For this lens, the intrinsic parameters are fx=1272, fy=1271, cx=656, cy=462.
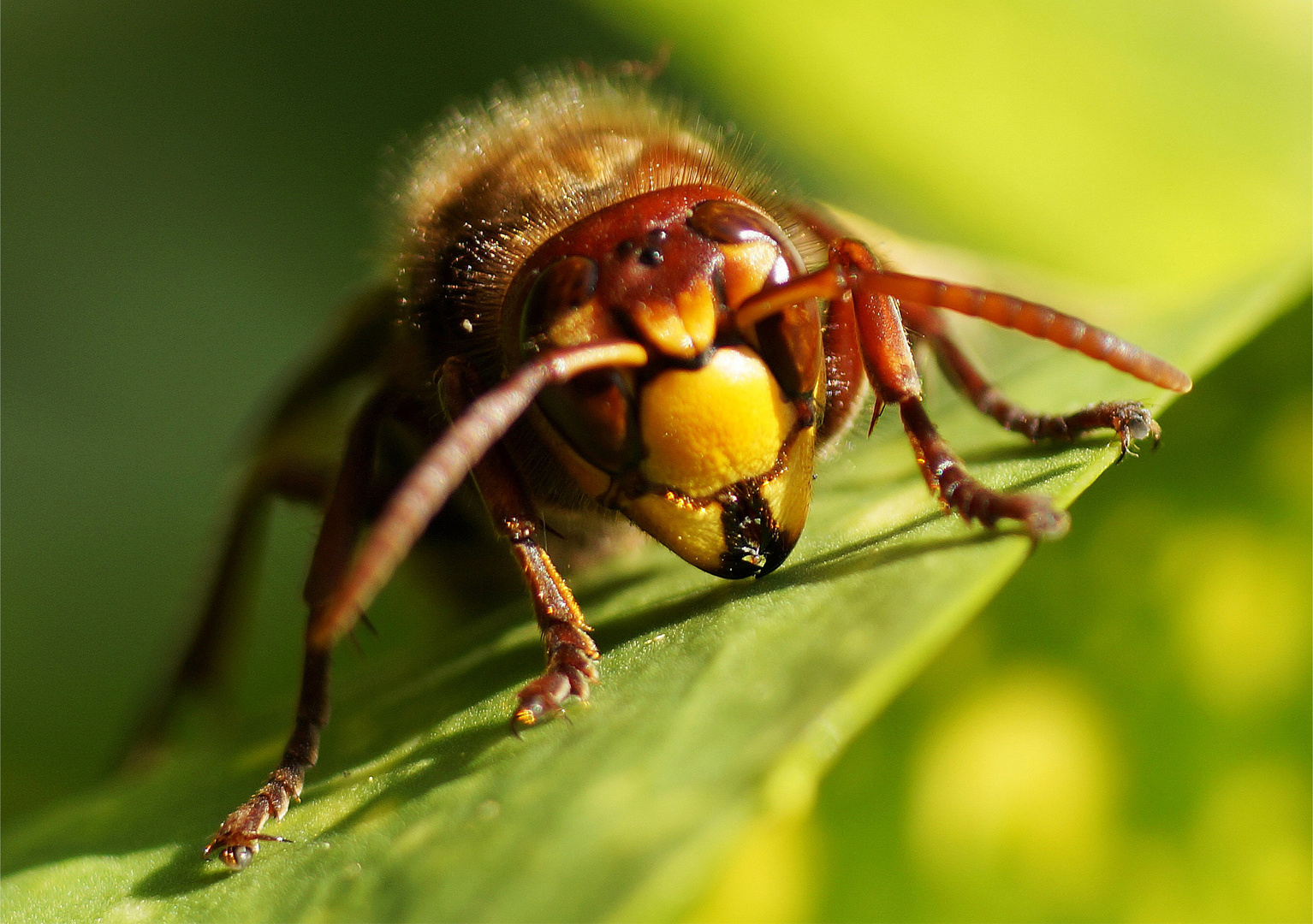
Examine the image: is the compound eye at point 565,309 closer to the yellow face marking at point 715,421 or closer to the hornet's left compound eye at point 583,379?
the hornet's left compound eye at point 583,379

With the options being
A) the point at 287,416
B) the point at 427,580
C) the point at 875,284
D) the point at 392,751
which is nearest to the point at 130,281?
the point at 287,416

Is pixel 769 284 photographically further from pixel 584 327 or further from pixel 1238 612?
pixel 1238 612

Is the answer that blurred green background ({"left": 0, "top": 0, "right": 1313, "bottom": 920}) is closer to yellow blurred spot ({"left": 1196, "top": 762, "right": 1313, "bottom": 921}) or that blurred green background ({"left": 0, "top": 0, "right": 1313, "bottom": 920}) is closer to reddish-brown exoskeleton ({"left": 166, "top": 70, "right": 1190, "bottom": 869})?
yellow blurred spot ({"left": 1196, "top": 762, "right": 1313, "bottom": 921})

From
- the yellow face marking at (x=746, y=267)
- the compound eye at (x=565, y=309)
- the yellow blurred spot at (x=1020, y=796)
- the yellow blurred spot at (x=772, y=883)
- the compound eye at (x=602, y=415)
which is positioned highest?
the yellow face marking at (x=746, y=267)

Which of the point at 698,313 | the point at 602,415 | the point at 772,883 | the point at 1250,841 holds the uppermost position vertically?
the point at 698,313

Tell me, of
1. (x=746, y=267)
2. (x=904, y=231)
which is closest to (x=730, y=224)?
(x=746, y=267)

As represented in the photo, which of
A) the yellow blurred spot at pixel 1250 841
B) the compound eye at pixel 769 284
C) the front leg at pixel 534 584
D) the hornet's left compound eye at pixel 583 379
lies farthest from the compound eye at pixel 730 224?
the yellow blurred spot at pixel 1250 841
